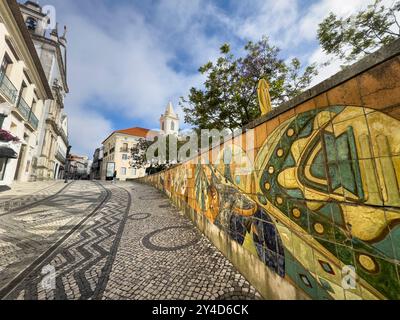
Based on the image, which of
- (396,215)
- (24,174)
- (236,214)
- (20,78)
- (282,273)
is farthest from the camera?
(24,174)

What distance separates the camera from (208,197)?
14.2 ft

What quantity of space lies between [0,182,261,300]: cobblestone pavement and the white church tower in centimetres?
3776

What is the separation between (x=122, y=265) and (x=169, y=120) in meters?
41.0

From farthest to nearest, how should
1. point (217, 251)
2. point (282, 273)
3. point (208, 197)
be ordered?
1. point (208, 197)
2. point (217, 251)
3. point (282, 273)

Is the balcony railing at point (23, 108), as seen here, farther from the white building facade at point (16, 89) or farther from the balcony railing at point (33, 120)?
the balcony railing at point (33, 120)

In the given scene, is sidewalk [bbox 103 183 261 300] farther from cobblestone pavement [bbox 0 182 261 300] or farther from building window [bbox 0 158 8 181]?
building window [bbox 0 158 8 181]

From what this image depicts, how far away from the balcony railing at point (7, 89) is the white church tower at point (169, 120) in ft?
103

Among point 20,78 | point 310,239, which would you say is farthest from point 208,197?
point 20,78

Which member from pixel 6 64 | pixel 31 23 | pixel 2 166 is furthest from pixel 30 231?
pixel 31 23

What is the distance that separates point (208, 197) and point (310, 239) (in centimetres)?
280

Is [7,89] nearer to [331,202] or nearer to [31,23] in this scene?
[331,202]

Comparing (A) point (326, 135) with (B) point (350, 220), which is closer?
(B) point (350, 220)

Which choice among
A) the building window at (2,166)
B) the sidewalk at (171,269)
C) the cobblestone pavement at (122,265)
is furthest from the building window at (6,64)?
the sidewalk at (171,269)
